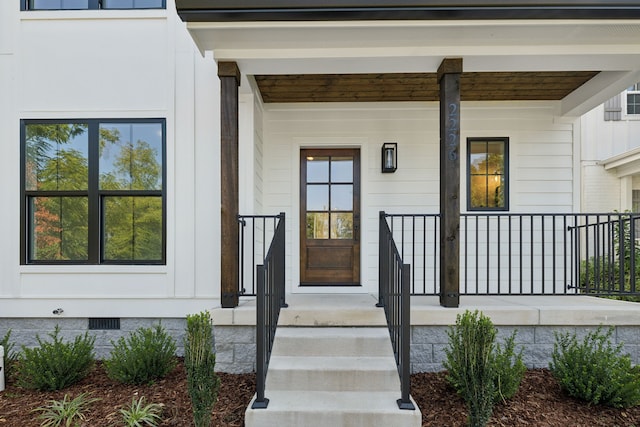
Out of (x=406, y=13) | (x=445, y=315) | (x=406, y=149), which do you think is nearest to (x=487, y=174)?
(x=406, y=149)

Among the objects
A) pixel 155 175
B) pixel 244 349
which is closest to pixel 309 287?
pixel 244 349

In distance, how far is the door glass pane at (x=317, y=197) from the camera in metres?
4.93

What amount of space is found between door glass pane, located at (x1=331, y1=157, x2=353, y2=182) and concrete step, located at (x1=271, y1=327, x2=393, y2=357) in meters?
2.34

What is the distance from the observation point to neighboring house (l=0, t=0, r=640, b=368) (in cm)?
324

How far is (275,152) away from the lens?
4875mm

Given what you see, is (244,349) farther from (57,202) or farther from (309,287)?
(57,202)

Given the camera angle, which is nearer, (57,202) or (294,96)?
(57,202)

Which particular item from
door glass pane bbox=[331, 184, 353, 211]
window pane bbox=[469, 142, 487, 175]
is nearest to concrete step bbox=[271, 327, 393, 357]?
door glass pane bbox=[331, 184, 353, 211]

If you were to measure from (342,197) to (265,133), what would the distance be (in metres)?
1.28

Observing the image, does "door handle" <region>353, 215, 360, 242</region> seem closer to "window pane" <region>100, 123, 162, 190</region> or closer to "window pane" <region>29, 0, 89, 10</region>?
"window pane" <region>100, 123, 162, 190</region>

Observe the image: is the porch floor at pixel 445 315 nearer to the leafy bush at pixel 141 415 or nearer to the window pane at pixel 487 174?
the leafy bush at pixel 141 415

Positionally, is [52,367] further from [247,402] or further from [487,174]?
[487,174]

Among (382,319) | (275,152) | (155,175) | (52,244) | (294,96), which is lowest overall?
(382,319)

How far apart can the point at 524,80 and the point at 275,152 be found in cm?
298
